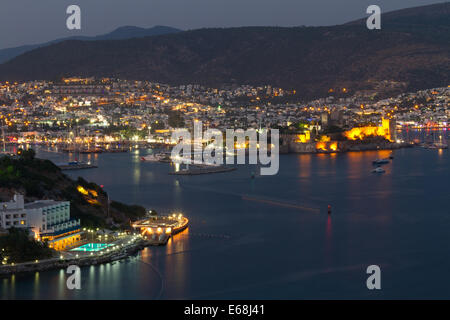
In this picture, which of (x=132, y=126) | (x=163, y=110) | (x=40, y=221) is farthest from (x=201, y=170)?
(x=163, y=110)

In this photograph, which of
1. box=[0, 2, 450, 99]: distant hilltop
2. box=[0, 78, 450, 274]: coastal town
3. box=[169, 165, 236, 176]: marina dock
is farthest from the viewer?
box=[0, 2, 450, 99]: distant hilltop

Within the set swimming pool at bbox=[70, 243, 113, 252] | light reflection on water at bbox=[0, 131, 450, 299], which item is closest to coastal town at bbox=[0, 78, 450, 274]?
swimming pool at bbox=[70, 243, 113, 252]

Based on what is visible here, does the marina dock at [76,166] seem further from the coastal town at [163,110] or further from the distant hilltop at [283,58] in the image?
the distant hilltop at [283,58]

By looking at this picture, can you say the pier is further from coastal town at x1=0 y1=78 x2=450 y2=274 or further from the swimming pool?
the swimming pool

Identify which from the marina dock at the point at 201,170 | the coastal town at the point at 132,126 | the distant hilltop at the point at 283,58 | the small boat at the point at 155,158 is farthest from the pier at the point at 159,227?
the distant hilltop at the point at 283,58

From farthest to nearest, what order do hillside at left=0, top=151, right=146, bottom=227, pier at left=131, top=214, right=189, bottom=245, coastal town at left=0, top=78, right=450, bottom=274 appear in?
hillside at left=0, top=151, right=146, bottom=227, pier at left=131, top=214, right=189, bottom=245, coastal town at left=0, top=78, right=450, bottom=274

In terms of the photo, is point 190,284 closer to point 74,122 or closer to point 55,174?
point 55,174

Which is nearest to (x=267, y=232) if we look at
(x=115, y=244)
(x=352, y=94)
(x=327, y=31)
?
(x=115, y=244)

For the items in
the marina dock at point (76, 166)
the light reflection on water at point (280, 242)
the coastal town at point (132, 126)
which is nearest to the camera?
the light reflection on water at point (280, 242)
